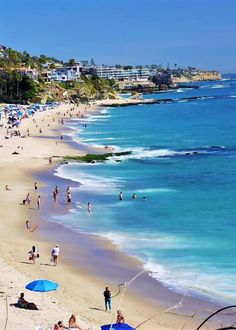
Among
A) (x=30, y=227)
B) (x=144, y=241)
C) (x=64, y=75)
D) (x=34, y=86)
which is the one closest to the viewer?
(x=144, y=241)

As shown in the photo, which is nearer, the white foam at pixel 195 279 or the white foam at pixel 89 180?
the white foam at pixel 195 279

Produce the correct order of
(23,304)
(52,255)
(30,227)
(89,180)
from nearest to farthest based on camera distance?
(23,304), (52,255), (30,227), (89,180)

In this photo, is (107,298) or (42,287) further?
(107,298)

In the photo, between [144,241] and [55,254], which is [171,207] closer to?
[144,241]

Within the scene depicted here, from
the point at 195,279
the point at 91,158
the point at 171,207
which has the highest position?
the point at 91,158

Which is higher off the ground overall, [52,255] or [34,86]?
[34,86]

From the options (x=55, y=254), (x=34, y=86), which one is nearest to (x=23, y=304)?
(x=55, y=254)

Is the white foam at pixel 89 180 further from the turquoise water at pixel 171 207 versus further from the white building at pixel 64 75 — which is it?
the white building at pixel 64 75

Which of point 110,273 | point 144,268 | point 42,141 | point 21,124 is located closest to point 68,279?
point 110,273

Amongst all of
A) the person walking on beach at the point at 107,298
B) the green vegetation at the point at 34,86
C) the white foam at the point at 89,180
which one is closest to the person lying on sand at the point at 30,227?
the white foam at the point at 89,180

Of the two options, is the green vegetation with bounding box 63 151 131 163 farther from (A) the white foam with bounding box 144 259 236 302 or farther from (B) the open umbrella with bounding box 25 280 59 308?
(B) the open umbrella with bounding box 25 280 59 308
